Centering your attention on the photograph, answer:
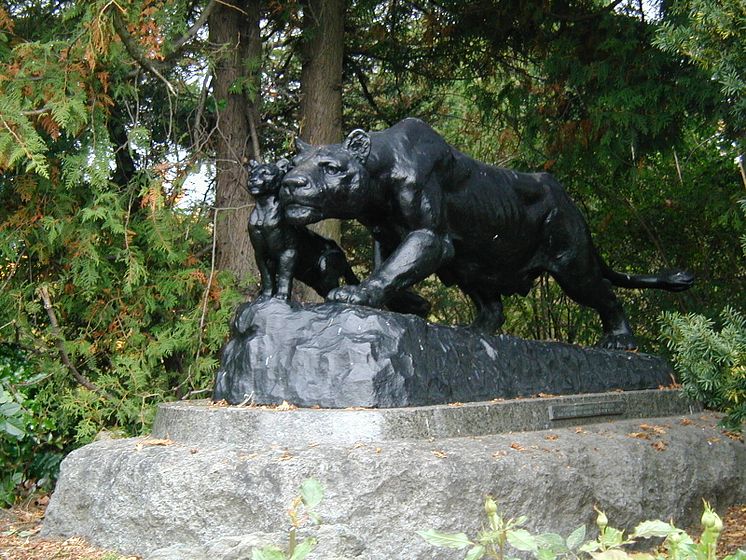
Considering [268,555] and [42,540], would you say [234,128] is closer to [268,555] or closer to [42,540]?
[42,540]

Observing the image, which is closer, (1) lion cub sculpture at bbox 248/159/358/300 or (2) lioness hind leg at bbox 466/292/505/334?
(1) lion cub sculpture at bbox 248/159/358/300

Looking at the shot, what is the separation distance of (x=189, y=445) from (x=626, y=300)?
719cm

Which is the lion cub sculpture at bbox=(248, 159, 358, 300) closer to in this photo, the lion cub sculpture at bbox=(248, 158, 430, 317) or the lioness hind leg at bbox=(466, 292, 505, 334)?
the lion cub sculpture at bbox=(248, 158, 430, 317)

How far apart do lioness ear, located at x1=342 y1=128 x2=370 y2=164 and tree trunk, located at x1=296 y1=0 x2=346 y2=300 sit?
9.71 feet

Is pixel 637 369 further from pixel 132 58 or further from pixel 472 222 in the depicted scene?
pixel 132 58

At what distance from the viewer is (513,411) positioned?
474 cm

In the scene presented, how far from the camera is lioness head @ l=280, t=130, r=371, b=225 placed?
15.3ft

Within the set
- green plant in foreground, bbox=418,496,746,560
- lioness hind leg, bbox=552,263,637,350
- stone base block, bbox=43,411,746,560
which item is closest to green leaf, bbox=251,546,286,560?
green plant in foreground, bbox=418,496,746,560

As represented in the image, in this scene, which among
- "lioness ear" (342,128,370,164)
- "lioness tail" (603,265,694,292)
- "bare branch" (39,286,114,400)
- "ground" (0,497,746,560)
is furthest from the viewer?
"bare branch" (39,286,114,400)

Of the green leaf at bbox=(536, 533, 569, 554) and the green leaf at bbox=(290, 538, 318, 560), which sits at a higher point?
the green leaf at bbox=(536, 533, 569, 554)

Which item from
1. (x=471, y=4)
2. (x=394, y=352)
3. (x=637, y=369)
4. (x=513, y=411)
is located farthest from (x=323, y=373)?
(x=471, y=4)

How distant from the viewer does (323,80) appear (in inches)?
310

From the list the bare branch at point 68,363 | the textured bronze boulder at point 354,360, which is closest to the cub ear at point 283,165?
the textured bronze boulder at point 354,360

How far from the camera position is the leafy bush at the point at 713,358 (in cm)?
407
